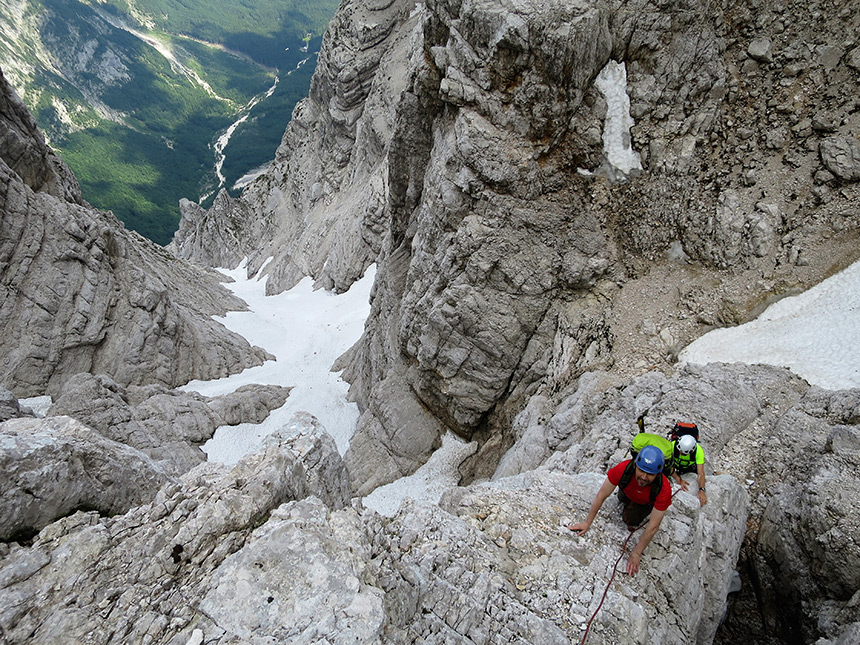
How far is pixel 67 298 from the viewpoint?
24281mm

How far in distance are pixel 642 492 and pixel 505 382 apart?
12.9 m

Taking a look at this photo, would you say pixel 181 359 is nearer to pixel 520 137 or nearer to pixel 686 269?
pixel 520 137

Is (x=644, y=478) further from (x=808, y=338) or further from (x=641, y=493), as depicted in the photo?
(x=808, y=338)

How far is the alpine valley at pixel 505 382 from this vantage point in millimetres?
5801

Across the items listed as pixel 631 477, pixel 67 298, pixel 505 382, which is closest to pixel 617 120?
pixel 505 382

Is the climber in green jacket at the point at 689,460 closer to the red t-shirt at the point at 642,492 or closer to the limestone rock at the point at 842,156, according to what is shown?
the red t-shirt at the point at 642,492

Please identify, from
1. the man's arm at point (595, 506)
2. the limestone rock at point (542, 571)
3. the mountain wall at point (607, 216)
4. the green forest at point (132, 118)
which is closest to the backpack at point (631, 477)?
the man's arm at point (595, 506)

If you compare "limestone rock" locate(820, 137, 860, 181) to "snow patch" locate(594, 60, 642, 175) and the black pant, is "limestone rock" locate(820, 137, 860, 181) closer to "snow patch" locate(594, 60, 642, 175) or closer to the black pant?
"snow patch" locate(594, 60, 642, 175)

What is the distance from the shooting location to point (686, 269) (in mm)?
16688

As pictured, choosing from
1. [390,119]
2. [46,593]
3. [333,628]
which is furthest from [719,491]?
[390,119]

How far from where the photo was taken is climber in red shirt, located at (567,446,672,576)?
6279 mm

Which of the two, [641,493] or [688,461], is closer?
[641,493]

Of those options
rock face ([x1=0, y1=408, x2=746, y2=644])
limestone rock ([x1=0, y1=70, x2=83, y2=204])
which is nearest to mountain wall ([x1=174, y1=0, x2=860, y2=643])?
rock face ([x1=0, y1=408, x2=746, y2=644])

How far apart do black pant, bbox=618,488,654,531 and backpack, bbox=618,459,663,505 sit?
0.29 metres
